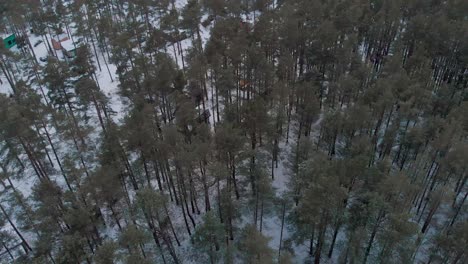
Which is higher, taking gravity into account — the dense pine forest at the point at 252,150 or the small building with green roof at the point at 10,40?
the small building with green roof at the point at 10,40

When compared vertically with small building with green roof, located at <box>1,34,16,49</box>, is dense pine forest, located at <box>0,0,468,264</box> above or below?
below

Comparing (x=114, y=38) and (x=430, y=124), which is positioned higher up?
(x=114, y=38)

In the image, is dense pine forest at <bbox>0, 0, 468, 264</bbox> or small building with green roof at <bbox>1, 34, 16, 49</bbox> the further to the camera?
small building with green roof at <bbox>1, 34, 16, 49</bbox>

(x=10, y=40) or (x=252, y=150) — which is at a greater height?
(x=10, y=40)

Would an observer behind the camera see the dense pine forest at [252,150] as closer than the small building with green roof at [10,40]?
Yes

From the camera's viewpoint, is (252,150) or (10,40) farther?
(10,40)

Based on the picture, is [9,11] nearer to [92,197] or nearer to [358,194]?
[92,197]

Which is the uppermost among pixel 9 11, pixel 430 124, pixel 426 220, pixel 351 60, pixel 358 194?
pixel 9 11

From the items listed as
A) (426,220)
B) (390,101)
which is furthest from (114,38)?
(426,220)
